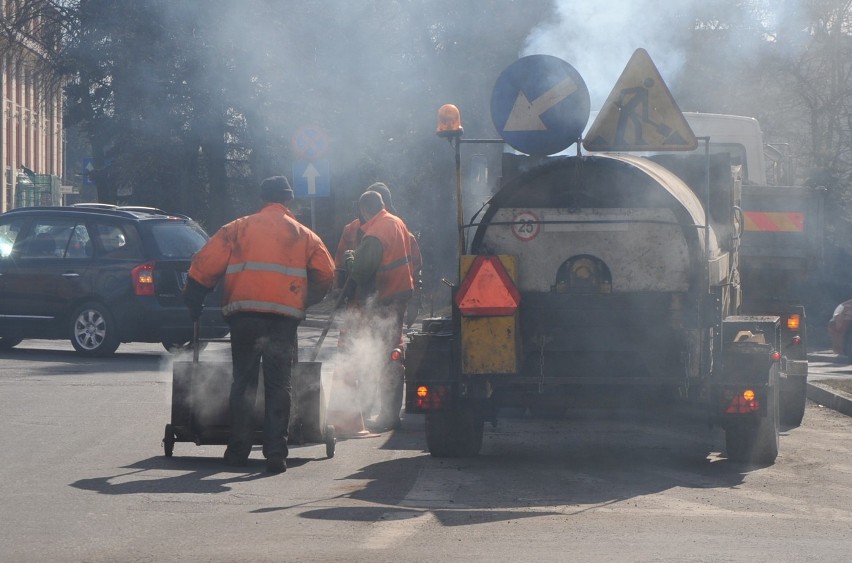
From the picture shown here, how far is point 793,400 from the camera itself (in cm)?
1107

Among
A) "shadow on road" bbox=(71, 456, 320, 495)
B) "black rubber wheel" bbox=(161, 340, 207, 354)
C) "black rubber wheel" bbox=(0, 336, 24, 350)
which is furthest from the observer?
"black rubber wheel" bbox=(0, 336, 24, 350)

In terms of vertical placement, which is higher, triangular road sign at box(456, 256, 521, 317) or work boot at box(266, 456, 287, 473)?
triangular road sign at box(456, 256, 521, 317)

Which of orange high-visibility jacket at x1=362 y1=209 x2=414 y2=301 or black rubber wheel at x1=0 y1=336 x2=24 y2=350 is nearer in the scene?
orange high-visibility jacket at x1=362 y1=209 x2=414 y2=301

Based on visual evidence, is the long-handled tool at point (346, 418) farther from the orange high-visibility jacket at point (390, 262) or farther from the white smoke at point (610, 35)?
the white smoke at point (610, 35)

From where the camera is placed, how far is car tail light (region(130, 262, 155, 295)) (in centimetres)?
1497

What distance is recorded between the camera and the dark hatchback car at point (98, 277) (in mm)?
15000

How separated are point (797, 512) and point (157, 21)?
60.8 feet

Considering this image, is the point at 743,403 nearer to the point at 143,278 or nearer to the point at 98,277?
the point at 143,278

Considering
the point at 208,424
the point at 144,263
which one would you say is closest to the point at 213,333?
the point at 144,263

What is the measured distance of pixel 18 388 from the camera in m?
12.2

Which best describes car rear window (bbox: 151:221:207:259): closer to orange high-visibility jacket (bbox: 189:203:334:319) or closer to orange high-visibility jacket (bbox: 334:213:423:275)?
orange high-visibility jacket (bbox: 334:213:423:275)

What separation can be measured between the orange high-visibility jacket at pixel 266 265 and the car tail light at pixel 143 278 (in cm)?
665

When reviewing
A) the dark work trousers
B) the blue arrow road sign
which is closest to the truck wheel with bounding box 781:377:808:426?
the dark work trousers

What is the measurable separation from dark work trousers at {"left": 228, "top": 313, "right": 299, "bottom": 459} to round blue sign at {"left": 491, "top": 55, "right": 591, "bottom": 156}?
1.79 meters
